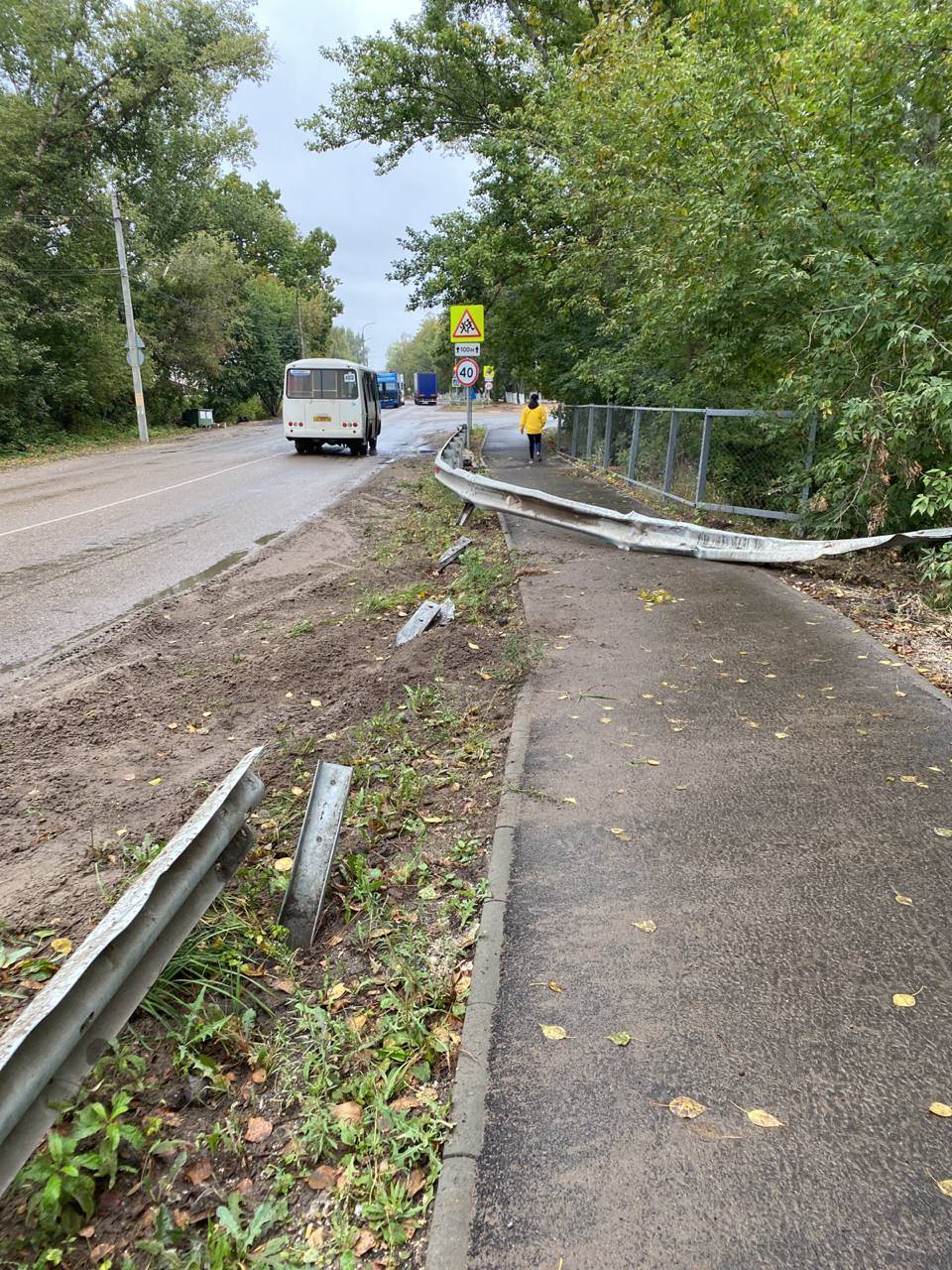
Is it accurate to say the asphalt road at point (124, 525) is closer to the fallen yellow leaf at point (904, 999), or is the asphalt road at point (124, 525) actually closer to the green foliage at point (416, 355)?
the fallen yellow leaf at point (904, 999)

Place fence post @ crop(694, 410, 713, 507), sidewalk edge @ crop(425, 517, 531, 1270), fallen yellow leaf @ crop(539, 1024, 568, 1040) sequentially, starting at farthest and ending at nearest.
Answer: fence post @ crop(694, 410, 713, 507) → fallen yellow leaf @ crop(539, 1024, 568, 1040) → sidewalk edge @ crop(425, 517, 531, 1270)

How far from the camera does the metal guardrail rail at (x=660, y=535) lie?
7.87 meters

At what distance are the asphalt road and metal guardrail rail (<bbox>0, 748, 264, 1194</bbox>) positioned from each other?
3979mm

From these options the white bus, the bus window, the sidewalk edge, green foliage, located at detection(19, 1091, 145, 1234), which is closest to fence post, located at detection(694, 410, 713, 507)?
the sidewalk edge

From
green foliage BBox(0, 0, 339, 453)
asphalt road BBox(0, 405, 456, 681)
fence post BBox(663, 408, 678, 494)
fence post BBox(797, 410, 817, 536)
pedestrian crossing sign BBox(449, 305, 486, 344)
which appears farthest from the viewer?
green foliage BBox(0, 0, 339, 453)

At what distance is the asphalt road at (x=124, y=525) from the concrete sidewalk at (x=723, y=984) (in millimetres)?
4688

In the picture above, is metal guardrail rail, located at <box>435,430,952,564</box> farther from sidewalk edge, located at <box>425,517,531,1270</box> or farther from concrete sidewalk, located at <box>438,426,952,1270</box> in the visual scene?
sidewalk edge, located at <box>425,517,531,1270</box>

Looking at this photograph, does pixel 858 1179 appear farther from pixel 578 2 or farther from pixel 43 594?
pixel 578 2

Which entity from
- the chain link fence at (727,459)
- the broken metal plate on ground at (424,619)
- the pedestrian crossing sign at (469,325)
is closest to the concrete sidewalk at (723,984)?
the broken metal plate on ground at (424,619)

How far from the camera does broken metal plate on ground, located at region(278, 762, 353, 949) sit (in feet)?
9.95

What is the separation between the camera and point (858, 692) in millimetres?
5094

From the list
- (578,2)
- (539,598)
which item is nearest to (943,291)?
(539,598)

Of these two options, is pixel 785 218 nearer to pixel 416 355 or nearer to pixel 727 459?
pixel 727 459

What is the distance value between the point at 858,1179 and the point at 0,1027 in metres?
2.57
